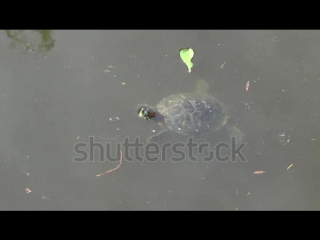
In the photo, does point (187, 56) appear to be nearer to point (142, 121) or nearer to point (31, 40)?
point (142, 121)

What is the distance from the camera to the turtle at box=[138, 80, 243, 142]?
7.37 ft

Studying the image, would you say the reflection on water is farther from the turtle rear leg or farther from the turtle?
the turtle rear leg

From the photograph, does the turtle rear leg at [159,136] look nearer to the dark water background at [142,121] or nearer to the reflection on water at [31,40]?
the dark water background at [142,121]

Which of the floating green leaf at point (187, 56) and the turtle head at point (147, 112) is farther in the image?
the floating green leaf at point (187, 56)

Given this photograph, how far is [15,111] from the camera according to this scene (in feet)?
7.32

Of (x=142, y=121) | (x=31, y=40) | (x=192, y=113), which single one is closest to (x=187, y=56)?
(x=192, y=113)

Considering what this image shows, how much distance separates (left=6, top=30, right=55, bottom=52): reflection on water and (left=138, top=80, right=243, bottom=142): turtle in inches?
31.6

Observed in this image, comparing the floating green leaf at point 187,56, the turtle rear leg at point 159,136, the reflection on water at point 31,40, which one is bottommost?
the turtle rear leg at point 159,136

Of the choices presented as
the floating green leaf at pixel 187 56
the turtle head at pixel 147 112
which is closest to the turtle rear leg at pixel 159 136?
the turtle head at pixel 147 112

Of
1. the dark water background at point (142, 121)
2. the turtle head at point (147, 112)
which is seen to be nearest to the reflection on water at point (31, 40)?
the dark water background at point (142, 121)

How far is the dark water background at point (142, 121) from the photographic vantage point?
2.16 metres

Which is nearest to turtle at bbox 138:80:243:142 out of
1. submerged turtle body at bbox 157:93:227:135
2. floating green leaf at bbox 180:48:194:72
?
submerged turtle body at bbox 157:93:227:135

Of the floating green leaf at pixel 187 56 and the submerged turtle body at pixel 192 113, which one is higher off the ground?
the floating green leaf at pixel 187 56
